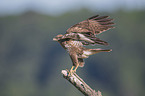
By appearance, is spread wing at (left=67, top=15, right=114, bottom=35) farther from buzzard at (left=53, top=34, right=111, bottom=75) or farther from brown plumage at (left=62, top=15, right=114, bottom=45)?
buzzard at (left=53, top=34, right=111, bottom=75)

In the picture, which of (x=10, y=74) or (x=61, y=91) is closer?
(x=61, y=91)

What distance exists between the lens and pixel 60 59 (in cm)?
2808

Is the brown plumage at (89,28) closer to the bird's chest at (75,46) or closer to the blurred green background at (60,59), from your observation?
the bird's chest at (75,46)

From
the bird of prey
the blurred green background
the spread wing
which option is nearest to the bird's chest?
the bird of prey

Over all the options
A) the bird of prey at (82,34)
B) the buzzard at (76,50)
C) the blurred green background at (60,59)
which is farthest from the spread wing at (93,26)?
the blurred green background at (60,59)

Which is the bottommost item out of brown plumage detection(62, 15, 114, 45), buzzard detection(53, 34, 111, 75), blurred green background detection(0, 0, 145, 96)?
blurred green background detection(0, 0, 145, 96)

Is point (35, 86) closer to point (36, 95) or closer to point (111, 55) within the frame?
point (36, 95)

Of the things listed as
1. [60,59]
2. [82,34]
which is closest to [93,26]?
[82,34]

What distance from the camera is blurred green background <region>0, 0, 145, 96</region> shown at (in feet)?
85.7

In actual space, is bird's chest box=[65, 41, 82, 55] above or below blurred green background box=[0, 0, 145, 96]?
Result: above

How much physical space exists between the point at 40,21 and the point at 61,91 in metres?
11.7

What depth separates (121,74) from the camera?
26594 mm

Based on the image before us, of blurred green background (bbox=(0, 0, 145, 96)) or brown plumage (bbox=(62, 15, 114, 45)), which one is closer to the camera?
brown plumage (bbox=(62, 15, 114, 45))

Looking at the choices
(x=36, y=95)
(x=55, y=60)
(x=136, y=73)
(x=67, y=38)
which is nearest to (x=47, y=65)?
(x=55, y=60)
